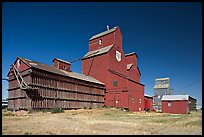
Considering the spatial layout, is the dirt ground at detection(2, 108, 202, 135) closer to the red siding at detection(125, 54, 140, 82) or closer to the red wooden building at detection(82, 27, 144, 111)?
the red wooden building at detection(82, 27, 144, 111)

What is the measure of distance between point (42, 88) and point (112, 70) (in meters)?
16.7

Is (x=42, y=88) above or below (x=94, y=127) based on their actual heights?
above

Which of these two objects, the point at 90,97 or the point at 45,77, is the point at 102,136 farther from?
the point at 90,97

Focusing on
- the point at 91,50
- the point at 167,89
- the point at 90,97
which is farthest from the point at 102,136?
the point at 167,89

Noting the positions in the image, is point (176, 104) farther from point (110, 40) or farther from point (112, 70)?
point (110, 40)

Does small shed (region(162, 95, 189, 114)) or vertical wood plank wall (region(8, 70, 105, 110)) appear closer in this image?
vertical wood plank wall (region(8, 70, 105, 110))

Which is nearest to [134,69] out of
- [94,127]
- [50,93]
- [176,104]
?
[176,104]

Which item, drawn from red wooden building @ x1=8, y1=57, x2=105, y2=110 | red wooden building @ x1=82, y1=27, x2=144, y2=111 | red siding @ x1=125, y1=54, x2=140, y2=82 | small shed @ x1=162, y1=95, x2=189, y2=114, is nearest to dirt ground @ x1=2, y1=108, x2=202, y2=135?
red wooden building @ x1=8, y1=57, x2=105, y2=110

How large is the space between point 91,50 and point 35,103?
23020mm

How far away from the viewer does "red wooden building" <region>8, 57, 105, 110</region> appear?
2398cm

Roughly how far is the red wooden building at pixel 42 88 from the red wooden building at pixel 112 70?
17.5ft

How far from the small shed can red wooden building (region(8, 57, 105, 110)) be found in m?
25.0

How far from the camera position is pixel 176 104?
159 ft

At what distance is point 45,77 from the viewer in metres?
25.7
